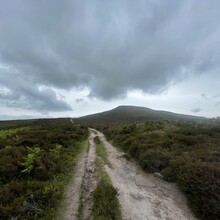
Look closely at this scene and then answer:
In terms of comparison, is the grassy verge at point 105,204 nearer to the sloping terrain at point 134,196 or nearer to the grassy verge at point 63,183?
the sloping terrain at point 134,196

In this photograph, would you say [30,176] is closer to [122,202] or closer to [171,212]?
[122,202]

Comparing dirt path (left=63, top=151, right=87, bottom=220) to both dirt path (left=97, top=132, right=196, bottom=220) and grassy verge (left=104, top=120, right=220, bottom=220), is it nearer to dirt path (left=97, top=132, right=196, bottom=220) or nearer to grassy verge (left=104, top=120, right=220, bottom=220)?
dirt path (left=97, top=132, right=196, bottom=220)

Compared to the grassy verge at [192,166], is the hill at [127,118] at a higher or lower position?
higher

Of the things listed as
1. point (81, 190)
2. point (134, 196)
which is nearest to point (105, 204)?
point (134, 196)

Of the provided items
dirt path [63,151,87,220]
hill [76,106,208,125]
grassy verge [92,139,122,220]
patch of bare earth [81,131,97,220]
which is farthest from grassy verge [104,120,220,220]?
hill [76,106,208,125]

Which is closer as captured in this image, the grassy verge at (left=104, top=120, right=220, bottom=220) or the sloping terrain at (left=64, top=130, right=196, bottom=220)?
the sloping terrain at (left=64, top=130, right=196, bottom=220)

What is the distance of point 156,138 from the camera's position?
50.6 feet

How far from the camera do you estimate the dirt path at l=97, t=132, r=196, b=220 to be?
6359 mm

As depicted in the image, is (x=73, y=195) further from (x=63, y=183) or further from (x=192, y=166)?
(x=192, y=166)

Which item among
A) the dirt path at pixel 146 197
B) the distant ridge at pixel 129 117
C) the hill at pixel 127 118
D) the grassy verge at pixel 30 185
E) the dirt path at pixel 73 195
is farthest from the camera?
the distant ridge at pixel 129 117

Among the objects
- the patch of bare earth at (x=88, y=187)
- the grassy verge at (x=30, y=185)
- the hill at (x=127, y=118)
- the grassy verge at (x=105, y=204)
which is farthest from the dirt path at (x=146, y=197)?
the hill at (x=127, y=118)

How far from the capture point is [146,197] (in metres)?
7.57

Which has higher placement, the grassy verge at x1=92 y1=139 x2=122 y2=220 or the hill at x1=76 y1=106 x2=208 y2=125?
the hill at x1=76 y1=106 x2=208 y2=125

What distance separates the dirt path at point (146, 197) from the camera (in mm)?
6359
